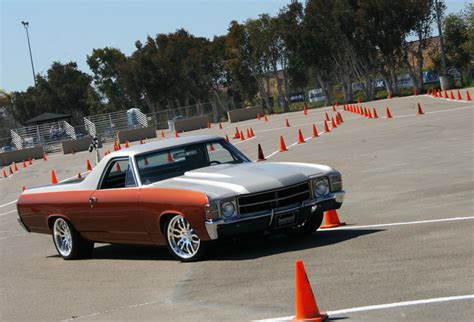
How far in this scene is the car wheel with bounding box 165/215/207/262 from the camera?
10.1 metres

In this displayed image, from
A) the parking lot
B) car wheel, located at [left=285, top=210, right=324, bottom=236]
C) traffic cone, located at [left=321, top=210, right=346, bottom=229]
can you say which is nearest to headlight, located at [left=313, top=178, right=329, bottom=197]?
car wheel, located at [left=285, top=210, right=324, bottom=236]

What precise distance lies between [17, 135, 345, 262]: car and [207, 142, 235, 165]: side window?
1cm

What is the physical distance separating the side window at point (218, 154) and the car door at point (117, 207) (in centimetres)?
104

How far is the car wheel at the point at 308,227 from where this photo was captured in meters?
10.8

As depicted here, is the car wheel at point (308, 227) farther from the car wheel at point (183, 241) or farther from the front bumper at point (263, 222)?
the car wheel at point (183, 241)

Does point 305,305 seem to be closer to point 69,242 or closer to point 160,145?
point 160,145

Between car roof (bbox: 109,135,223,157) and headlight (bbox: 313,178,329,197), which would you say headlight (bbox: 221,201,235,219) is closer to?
headlight (bbox: 313,178,329,197)

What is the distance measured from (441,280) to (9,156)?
5434 cm

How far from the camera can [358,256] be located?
357 inches

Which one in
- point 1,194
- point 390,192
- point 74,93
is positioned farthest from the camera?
point 74,93

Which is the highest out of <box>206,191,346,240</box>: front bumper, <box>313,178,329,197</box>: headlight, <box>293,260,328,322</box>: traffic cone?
<box>313,178,329,197</box>: headlight

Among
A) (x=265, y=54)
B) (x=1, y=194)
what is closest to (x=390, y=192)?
(x=1, y=194)

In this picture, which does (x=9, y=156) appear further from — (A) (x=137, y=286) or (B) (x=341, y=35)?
(A) (x=137, y=286)

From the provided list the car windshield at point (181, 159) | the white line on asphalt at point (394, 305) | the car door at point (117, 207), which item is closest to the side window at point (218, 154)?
the car windshield at point (181, 159)
